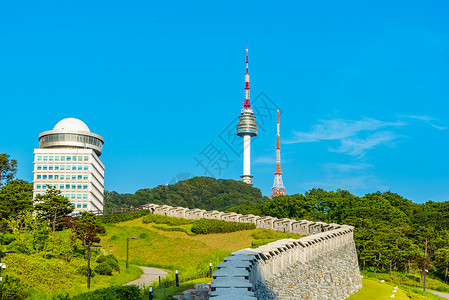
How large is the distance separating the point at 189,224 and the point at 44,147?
5077cm

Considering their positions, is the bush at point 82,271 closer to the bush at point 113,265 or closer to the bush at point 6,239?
the bush at point 113,265

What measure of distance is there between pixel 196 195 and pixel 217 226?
114 m

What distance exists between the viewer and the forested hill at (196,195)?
158 metres

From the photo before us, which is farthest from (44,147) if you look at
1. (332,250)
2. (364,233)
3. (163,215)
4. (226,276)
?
(226,276)

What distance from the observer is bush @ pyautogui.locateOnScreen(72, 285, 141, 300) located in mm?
20375

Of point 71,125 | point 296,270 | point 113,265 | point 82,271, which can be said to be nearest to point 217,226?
point 113,265

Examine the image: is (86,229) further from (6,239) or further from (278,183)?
(278,183)

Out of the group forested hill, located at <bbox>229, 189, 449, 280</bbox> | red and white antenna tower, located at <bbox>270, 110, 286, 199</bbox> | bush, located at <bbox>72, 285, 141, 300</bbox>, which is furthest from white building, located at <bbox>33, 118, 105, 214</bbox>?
red and white antenna tower, located at <bbox>270, 110, 286, 199</bbox>

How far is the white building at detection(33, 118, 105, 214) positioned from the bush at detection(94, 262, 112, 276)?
188 ft

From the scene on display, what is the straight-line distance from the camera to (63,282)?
31.9 metres

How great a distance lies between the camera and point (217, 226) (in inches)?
2411

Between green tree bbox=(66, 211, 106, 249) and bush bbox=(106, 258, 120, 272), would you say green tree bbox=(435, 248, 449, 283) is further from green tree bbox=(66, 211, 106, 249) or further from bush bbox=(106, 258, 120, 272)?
green tree bbox=(66, 211, 106, 249)

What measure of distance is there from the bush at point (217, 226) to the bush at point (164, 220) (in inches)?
123

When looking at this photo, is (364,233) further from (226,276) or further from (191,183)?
(191,183)
